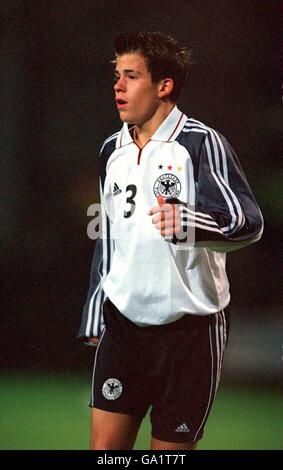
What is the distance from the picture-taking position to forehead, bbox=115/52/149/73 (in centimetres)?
258

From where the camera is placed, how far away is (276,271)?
295 centimetres

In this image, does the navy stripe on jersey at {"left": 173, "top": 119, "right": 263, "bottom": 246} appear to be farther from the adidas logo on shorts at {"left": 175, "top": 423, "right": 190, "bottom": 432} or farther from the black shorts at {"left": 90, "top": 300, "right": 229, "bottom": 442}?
the adidas logo on shorts at {"left": 175, "top": 423, "right": 190, "bottom": 432}

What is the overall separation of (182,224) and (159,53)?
2.06 feet

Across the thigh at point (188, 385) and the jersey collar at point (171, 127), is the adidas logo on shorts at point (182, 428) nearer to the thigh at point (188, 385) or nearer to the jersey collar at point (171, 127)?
the thigh at point (188, 385)

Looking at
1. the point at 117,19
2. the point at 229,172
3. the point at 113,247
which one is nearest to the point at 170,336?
the point at 113,247

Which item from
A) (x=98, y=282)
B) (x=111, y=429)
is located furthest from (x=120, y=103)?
(x=111, y=429)

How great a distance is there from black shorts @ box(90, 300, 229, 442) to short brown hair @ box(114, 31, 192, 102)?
76 cm

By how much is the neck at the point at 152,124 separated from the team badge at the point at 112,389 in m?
0.75

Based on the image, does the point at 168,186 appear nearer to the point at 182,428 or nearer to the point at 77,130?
the point at 77,130

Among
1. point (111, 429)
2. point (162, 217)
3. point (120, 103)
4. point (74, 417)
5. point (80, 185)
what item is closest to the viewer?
point (162, 217)

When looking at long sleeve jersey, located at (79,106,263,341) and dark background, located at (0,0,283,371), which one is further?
dark background, located at (0,0,283,371)

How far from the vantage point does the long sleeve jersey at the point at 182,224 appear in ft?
7.91

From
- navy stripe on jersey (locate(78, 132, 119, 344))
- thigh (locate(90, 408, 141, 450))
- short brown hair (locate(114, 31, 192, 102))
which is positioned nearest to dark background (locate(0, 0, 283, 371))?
short brown hair (locate(114, 31, 192, 102))

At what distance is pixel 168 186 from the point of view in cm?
253
